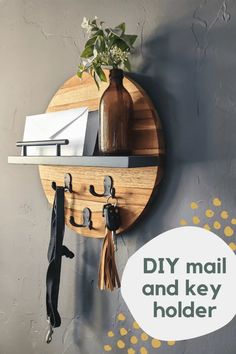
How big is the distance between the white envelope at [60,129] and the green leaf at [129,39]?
0.60ft

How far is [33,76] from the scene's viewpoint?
1.22 m

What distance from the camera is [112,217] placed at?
957 millimetres

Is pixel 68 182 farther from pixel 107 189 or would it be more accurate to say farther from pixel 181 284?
pixel 181 284

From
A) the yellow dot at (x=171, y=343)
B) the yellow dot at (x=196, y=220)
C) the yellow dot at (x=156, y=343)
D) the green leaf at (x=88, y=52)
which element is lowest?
the yellow dot at (x=156, y=343)

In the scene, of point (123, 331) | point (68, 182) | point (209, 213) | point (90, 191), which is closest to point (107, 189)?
point (90, 191)

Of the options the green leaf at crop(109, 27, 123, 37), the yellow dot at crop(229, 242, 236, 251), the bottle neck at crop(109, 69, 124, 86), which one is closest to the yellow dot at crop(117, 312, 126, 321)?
the yellow dot at crop(229, 242, 236, 251)

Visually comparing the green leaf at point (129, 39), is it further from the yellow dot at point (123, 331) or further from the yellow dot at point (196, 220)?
the yellow dot at point (123, 331)

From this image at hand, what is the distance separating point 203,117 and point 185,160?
0.10 m

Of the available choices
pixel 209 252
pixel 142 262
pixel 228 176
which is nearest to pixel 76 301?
pixel 142 262

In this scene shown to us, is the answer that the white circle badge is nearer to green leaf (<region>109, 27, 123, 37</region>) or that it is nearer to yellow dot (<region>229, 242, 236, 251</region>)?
yellow dot (<region>229, 242, 236, 251</region>)

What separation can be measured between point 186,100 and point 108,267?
0.44 meters

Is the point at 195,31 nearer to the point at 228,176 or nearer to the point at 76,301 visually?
the point at 228,176

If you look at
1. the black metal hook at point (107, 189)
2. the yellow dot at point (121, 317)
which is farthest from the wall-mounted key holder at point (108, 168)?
the yellow dot at point (121, 317)

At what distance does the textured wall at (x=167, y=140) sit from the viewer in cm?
86
